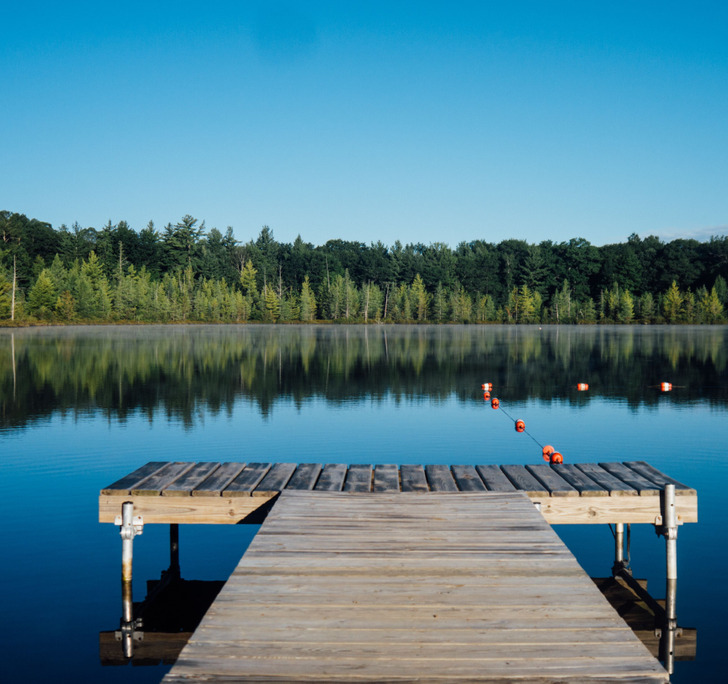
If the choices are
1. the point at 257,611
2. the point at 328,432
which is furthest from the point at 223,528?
the point at 328,432

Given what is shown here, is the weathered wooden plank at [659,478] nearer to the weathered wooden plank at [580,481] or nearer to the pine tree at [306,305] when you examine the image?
the weathered wooden plank at [580,481]

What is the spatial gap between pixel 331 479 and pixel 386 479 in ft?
2.31

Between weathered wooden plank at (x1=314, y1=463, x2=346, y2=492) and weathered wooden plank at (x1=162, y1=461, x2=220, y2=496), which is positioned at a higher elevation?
weathered wooden plank at (x1=162, y1=461, x2=220, y2=496)

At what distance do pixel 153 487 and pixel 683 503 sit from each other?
616 centimetres

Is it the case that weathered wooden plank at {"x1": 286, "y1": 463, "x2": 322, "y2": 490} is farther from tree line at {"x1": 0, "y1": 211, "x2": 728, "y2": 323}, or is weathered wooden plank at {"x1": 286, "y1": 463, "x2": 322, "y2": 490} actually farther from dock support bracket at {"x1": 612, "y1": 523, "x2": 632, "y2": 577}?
tree line at {"x1": 0, "y1": 211, "x2": 728, "y2": 323}

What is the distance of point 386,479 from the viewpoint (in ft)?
30.0

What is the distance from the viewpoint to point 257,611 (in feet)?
17.0

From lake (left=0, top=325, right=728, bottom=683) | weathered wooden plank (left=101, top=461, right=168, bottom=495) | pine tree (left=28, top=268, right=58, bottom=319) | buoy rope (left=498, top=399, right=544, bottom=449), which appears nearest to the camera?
weathered wooden plank (left=101, top=461, right=168, bottom=495)

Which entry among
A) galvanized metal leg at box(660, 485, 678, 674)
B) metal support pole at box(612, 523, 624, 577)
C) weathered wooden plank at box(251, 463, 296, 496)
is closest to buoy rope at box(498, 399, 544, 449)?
metal support pole at box(612, 523, 624, 577)

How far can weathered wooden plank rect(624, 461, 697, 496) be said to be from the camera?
829 cm

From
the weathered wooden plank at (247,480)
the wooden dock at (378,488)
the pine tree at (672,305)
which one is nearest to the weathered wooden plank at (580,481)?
the wooden dock at (378,488)

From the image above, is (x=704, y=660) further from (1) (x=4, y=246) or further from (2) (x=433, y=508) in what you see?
(1) (x=4, y=246)

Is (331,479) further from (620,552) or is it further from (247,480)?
(620,552)

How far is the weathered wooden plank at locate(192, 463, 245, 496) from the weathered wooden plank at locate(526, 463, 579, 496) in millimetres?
3848
